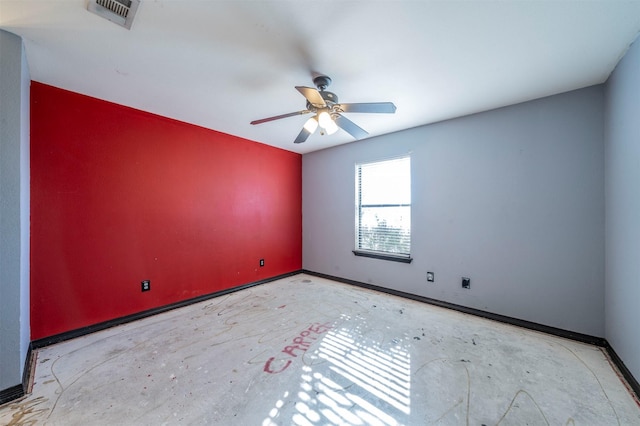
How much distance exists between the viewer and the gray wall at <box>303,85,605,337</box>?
91.4 inches

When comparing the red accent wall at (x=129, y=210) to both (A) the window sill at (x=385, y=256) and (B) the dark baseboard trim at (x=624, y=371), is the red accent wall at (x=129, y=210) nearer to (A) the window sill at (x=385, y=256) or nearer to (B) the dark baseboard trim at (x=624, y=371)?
(A) the window sill at (x=385, y=256)

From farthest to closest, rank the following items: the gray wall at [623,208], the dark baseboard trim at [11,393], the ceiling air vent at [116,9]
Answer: the gray wall at [623,208] < the dark baseboard trim at [11,393] < the ceiling air vent at [116,9]

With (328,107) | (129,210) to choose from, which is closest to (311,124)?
(328,107)

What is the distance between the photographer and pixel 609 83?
2.13 meters

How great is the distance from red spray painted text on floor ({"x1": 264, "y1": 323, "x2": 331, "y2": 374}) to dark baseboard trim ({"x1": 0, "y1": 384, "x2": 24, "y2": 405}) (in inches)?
62.3

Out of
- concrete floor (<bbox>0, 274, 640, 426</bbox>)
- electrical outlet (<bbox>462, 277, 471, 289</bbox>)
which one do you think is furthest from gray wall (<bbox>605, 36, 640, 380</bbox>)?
electrical outlet (<bbox>462, 277, 471, 289</bbox>)

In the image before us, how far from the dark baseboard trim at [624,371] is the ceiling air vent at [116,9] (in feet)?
12.9

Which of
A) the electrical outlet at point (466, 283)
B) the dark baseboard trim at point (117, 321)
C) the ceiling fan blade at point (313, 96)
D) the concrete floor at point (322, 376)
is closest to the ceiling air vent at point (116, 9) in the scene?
the ceiling fan blade at point (313, 96)

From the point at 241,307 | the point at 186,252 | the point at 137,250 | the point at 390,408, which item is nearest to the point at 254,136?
the point at 186,252

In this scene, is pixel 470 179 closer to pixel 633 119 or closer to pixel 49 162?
pixel 633 119

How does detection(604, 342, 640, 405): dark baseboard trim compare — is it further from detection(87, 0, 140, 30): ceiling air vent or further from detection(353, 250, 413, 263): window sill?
detection(87, 0, 140, 30): ceiling air vent

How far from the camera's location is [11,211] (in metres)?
1.64

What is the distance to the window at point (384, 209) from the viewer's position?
3.56 m

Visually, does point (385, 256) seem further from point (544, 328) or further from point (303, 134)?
point (303, 134)
